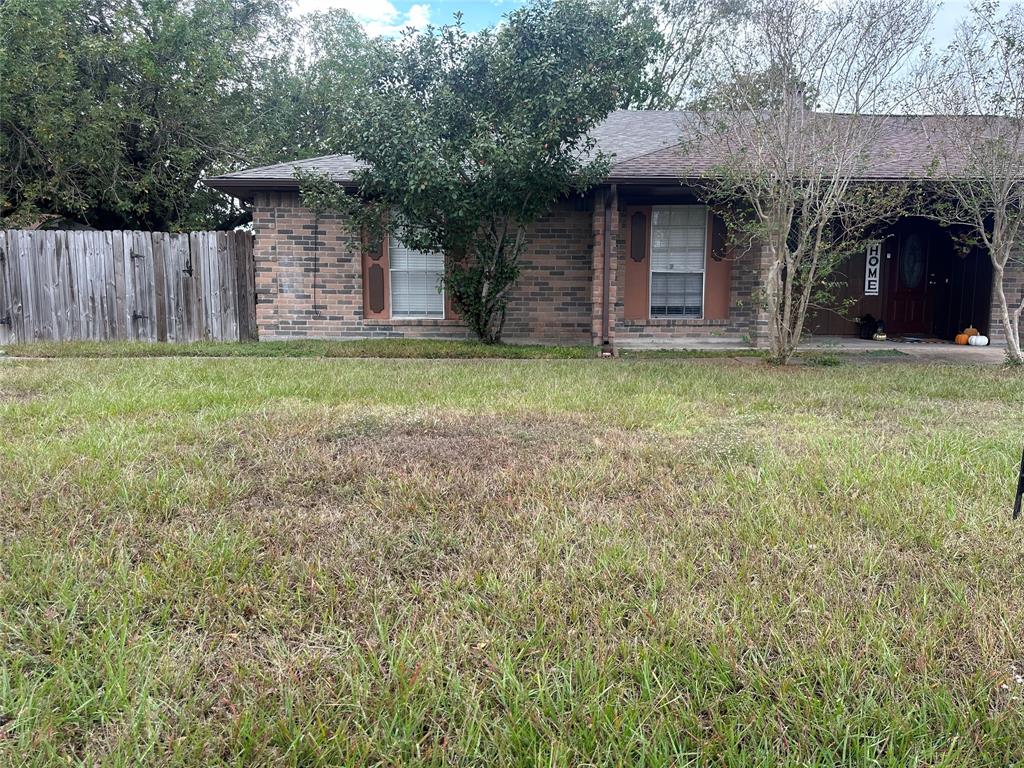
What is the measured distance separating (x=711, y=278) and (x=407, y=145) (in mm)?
5357

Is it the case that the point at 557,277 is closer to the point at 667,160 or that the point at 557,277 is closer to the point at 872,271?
the point at 667,160

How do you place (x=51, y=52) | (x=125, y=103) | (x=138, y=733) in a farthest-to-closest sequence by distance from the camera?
(x=125, y=103), (x=51, y=52), (x=138, y=733)

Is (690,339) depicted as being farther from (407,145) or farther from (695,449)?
(695,449)

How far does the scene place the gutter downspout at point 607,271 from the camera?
9969 millimetres

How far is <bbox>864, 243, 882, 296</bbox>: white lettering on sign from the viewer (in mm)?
13023

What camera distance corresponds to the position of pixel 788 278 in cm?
801

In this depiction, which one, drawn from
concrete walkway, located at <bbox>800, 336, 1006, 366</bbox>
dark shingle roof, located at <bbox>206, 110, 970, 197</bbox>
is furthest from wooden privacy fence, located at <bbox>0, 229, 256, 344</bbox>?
concrete walkway, located at <bbox>800, 336, 1006, 366</bbox>

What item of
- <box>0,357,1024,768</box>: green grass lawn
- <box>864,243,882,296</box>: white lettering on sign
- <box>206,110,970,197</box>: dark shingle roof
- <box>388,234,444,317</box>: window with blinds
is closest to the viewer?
<box>0,357,1024,768</box>: green grass lawn

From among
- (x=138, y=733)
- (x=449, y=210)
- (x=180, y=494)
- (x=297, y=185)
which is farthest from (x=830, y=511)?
(x=297, y=185)

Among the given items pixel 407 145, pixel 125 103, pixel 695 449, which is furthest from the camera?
pixel 125 103

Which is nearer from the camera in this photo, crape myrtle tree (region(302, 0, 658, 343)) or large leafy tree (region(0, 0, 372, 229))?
crape myrtle tree (region(302, 0, 658, 343))

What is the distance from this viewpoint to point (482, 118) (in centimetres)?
866

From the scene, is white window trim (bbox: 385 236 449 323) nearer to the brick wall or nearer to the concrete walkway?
the brick wall

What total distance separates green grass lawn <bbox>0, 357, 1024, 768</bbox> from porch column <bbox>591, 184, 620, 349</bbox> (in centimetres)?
555
